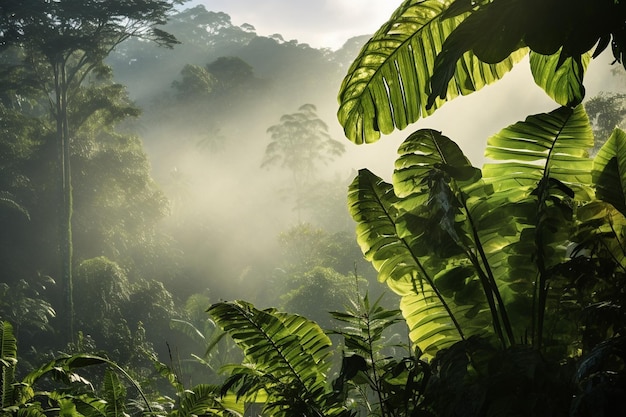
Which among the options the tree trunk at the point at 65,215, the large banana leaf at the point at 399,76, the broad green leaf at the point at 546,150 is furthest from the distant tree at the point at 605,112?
the broad green leaf at the point at 546,150

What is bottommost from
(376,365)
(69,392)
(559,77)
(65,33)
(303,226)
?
(303,226)

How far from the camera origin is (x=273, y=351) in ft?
8.83

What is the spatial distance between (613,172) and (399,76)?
3.43ft

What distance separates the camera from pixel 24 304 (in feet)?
58.6

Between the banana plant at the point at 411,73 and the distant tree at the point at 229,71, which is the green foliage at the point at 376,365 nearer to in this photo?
the banana plant at the point at 411,73

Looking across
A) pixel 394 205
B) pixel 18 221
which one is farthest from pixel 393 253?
pixel 18 221

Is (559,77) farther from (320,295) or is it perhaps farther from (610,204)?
(320,295)

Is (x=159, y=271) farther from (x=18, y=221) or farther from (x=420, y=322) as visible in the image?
(x=420, y=322)

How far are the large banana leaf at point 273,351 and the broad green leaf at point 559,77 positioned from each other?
1.41 meters

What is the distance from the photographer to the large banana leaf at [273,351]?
8.47 ft

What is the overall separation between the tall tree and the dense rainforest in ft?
0.25

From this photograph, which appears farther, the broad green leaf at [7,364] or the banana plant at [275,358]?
the broad green leaf at [7,364]

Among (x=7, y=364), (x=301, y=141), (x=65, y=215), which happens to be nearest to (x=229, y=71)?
(x=301, y=141)

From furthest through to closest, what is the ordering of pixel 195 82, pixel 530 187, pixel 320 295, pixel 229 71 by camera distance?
pixel 229 71 < pixel 195 82 < pixel 320 295 < pixel 530 187
